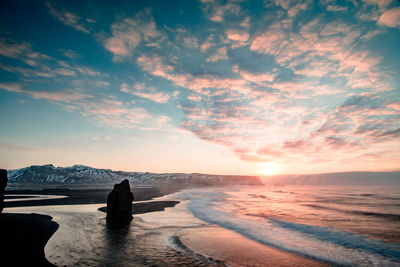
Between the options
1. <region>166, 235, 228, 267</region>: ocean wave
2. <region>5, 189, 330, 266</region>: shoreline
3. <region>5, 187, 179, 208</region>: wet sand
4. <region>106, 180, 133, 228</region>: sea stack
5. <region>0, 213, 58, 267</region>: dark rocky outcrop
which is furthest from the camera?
<region>5, 187, 179, 208</region>: wet sand

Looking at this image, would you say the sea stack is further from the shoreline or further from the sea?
the sea

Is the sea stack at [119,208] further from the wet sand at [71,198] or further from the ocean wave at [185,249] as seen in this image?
the wet sand at [71,198]

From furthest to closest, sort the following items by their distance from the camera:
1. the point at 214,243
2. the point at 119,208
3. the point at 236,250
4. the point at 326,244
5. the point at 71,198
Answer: the point at 71,198
the point at 119,208
the point at 326,244
the point at 214,243
the point at 236,250

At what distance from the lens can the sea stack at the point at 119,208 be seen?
1628cm

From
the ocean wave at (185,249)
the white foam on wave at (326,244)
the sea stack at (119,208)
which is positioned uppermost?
the sea stack at (119,208)

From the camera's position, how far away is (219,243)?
12328 mm

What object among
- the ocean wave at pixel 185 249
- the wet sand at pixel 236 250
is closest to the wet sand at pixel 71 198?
the ocean wave at pixel 185 249

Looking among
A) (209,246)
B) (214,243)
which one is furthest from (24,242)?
(214,243)

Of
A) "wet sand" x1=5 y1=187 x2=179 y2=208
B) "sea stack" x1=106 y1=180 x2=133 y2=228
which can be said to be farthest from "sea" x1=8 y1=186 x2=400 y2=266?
"wet sand" x1=5 y1=187 x2=179 y2=208

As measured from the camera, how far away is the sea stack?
16280mm

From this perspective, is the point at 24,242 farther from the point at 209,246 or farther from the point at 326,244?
the point at 326,244

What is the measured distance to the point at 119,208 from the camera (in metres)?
16.6

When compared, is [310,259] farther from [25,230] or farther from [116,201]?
[25,230]

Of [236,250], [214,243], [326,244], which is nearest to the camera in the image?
[236,250]
